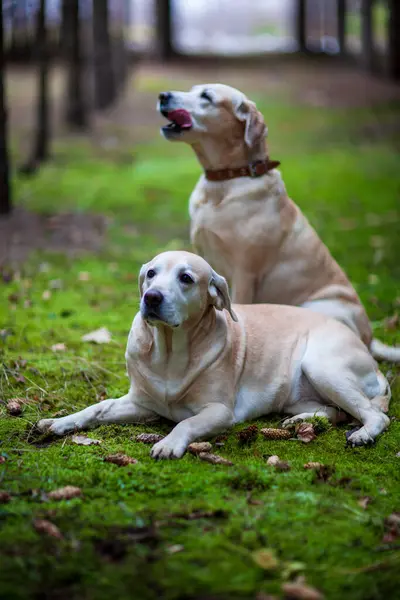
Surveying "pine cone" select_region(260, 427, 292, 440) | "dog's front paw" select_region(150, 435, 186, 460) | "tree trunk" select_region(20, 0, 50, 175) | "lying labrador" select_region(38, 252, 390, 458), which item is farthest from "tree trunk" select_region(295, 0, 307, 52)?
"dog's front paw" select_region(150, 435, 186, 460)

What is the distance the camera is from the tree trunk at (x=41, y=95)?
1219cm

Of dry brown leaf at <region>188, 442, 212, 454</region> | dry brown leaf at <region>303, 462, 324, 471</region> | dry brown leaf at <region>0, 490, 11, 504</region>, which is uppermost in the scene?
dry brown leaf at <region>0, 490, 11, 504</region>

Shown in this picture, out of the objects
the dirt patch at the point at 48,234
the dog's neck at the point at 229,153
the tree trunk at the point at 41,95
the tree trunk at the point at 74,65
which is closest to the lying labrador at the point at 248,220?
the dog's neck at the point at 229,153

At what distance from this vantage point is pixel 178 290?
3.97m

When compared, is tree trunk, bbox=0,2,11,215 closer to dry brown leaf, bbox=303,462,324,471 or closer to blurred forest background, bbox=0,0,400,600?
blurred forest background, bbox=0,0,400,600

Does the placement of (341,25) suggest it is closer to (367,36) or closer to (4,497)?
(367,36)

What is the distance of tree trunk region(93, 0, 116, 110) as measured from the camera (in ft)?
62.8

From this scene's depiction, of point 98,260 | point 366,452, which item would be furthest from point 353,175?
point 366,452

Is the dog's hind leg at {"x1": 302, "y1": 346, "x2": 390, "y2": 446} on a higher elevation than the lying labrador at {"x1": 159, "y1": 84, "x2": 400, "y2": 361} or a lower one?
lower

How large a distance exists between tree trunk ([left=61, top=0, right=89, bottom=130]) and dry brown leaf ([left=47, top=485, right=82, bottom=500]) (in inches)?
511

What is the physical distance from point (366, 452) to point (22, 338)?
2785mm

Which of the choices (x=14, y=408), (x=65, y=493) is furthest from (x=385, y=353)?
(x=65, y=493)

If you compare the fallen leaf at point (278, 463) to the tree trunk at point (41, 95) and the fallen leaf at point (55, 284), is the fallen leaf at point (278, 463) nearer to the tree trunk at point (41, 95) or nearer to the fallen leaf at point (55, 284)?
the fallen leaf at point (55, 284)

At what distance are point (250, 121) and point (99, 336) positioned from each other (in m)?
1.87
